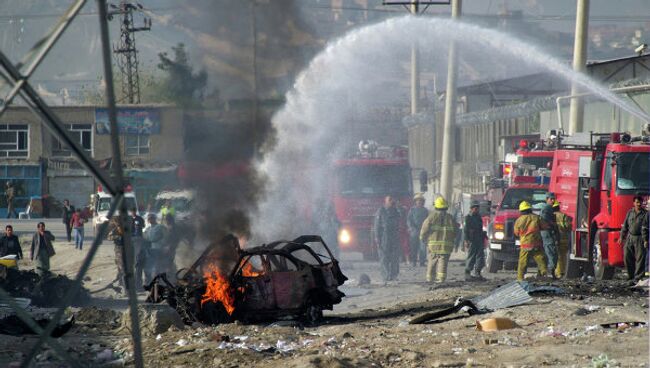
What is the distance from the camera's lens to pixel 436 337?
1195cm

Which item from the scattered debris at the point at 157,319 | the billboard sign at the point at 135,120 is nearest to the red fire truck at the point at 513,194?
the scattered debris at the point at 157,319

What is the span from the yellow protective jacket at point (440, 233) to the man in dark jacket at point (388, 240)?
198 cm

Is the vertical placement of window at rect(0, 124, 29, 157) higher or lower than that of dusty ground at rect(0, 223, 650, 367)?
higher

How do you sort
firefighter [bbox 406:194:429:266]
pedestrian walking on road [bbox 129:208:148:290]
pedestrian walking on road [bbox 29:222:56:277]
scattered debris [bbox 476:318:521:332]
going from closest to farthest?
scattered debris [bbox 476:318:521:332] → pedestrian walking on road [bbox 129:208:148:290] → pedestrian walking on road [bbox 29:222:56:277] → firefighter [bbox 406:194:429:266]

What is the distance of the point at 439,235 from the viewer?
20.5 metres

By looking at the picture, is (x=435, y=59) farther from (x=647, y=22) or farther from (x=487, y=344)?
(x=487, y=344)

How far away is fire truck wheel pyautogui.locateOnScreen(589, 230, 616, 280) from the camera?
728 inches

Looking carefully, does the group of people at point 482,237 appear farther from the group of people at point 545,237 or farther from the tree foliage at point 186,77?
the tree foliage at point 186,77

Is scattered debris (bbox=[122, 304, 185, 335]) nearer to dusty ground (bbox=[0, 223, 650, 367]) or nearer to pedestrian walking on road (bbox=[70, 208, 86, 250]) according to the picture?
dusty ground (bbox=[0, 223, 650, 367])

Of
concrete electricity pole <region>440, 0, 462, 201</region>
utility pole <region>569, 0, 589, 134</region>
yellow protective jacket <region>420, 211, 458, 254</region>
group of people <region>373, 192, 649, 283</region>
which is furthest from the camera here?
concrete electricity pole <region>440, 0, 462, 201</region>

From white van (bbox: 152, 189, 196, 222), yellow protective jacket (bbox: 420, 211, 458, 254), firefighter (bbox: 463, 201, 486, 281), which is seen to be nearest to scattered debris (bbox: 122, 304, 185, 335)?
white van (bbox: 152, 189, 196, 222)

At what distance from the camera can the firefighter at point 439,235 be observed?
2045 cm

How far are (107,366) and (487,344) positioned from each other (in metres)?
4.14

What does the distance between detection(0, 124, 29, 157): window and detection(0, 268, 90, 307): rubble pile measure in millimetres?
39835
